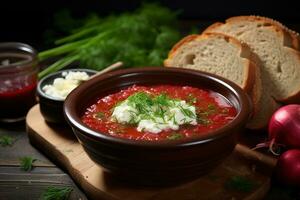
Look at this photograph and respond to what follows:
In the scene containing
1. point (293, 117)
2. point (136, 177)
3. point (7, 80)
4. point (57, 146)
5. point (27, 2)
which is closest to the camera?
point (136, 177)

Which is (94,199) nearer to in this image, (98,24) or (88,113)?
(88,113)

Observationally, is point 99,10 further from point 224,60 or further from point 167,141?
point 167,141

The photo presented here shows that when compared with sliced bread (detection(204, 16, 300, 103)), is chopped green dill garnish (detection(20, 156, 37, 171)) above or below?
below

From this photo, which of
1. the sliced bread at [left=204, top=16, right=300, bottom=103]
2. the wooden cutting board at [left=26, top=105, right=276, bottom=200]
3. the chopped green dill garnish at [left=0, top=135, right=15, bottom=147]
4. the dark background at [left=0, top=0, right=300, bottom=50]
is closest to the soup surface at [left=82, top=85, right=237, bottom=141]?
the wooden cutting board at [left=26, top=105, right=276, bottom=200]

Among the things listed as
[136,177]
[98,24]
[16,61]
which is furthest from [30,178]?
[98,24]

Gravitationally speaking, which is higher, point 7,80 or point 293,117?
point 293,117

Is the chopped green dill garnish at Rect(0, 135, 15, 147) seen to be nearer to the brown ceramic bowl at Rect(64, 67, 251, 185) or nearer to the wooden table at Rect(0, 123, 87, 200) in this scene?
the wooden table at Rect(0, 123, 87, 200)

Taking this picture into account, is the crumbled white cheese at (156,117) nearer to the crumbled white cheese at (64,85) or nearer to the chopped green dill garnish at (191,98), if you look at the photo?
the chopped green dill garnish at (191,98)
